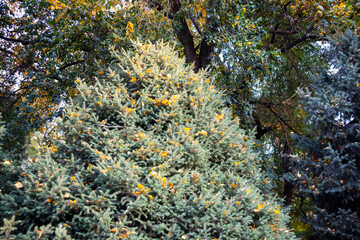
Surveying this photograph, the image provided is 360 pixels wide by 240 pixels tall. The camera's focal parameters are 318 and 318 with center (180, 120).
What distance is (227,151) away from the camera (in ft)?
13.9

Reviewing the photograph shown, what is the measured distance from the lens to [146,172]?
3535mm

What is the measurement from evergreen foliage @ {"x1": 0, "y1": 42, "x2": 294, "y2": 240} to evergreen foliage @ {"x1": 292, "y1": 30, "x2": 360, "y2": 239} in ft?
3.64

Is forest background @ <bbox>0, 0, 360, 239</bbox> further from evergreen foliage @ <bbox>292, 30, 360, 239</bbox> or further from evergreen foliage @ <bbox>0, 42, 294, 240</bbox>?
evergreen foliage @ <bbox>0, 42, 294, 240</bbox>

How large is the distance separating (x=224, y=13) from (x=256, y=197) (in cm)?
463

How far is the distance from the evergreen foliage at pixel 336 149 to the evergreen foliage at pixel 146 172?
1.11 m

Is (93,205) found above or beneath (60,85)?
beneath

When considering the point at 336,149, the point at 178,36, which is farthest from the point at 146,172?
the point at 178,36

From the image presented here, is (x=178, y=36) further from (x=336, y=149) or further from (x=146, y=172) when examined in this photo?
(x=146, y=172)

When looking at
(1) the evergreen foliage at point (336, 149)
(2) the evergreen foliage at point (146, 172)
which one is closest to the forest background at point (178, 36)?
(1) the evergreen foliage at point (336, 149)

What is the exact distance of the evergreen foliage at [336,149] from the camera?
475cm

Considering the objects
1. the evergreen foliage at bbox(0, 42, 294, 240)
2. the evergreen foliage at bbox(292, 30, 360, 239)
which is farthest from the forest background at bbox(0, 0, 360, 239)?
the evergreen foliage at bbox(0, 42, 294, 240)

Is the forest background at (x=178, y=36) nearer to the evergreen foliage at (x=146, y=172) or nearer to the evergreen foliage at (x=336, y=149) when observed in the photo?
the evergreen foliage at (x=336, y=149)

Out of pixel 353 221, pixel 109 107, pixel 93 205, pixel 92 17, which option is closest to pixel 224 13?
pixel 92 17

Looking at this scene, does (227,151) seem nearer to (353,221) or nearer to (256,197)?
(256,197)
